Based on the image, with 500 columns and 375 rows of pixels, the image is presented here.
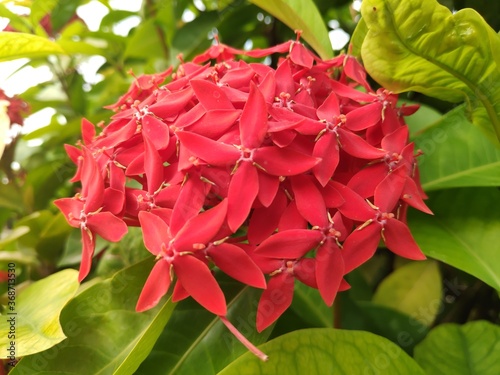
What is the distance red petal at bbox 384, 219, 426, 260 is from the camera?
0.50 metres

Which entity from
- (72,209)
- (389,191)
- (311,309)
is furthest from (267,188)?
(311,309)

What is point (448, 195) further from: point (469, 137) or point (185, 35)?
point (185, 35)

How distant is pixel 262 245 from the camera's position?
460 millimetres

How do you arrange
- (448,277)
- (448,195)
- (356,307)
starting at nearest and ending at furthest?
1. (448,195)
2. (356,307)
3. (448,277)

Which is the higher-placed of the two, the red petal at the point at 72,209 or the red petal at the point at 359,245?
the red petal at the point at 72,209

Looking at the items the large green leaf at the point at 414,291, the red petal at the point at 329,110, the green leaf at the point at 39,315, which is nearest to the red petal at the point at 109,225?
the green leaf at the point at 39,315

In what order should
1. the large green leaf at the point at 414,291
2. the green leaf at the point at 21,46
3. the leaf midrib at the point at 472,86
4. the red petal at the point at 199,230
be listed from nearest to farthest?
the red petal at the point at 199,230 < the leaf midrib at the point at 472,86 < the green leaf at the point at 21,46 < the large green leaf at the point at 414,291

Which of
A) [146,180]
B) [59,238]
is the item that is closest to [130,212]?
[146,180]

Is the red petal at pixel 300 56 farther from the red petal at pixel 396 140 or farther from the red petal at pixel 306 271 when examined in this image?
the red petal at pixel 306 271

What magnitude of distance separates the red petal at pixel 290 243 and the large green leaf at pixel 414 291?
52cm

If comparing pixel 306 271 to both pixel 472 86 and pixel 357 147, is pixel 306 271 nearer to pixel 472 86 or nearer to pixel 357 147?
pixel 357 147

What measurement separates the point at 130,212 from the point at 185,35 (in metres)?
0.60

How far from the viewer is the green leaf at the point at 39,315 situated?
0.53 meters

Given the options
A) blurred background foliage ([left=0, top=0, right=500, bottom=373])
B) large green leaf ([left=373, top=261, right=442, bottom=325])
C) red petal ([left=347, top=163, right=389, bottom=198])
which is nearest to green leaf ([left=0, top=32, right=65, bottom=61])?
blurred background foliage ([left=0, top=0, right=500, bottom=373])
